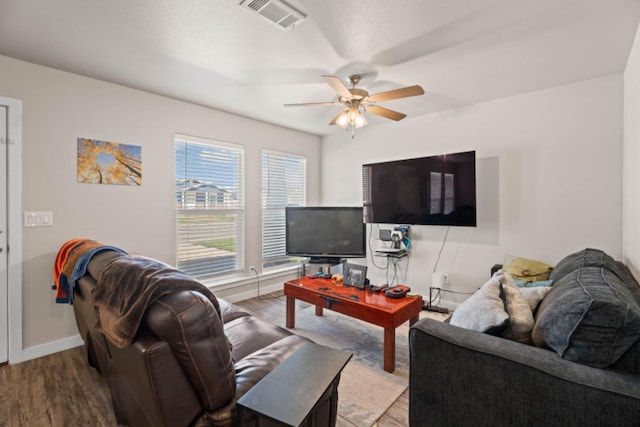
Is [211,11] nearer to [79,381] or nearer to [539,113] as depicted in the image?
[79,381]

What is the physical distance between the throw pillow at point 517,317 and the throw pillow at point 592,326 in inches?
2.9

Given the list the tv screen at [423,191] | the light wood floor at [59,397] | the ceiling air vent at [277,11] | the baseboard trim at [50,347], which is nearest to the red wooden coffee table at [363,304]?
the light wood floor at [59,397]

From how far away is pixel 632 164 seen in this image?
2104 millimetres

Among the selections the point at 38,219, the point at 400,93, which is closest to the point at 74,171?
the point at 38,219

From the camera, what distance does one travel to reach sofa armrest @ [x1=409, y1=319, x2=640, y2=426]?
98 centimetres

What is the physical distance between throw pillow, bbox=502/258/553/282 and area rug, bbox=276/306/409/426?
1199 mm

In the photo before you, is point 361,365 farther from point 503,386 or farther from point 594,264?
point 594,264

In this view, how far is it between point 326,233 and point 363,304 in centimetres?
156

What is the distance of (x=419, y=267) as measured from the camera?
3.86 meters

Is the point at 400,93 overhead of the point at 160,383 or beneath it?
overhead

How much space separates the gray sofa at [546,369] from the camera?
0.99 metres

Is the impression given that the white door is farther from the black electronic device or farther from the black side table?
the black electronic device

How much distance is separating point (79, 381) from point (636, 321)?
3.15 m

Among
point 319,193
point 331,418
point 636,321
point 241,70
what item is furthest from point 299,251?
point 636,321
